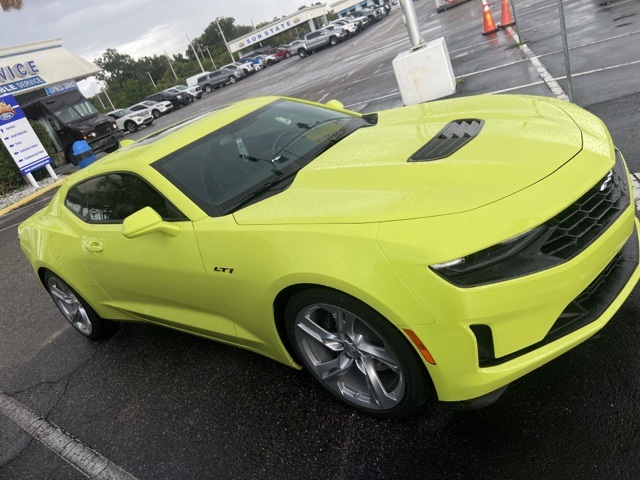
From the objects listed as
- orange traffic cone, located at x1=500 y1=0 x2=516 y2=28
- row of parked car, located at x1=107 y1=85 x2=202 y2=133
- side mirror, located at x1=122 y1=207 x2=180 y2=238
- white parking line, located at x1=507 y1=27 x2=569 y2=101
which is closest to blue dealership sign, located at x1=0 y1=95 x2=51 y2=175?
row of parked car, located at x1=107 y1=85 x2=202 y2=133

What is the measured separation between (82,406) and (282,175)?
2.19 meters

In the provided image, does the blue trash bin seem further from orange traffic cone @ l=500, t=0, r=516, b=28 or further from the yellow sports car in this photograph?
the yellow sports car

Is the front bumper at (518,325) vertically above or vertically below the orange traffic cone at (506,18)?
above

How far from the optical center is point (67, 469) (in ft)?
9.63

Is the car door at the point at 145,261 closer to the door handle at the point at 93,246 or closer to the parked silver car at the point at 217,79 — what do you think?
the door handle at the point at 93,246

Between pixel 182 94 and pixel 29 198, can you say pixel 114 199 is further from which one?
pixel 182 94

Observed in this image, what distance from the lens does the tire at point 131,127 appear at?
29.8m

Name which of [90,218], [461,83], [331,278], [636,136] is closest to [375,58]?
[461,83]

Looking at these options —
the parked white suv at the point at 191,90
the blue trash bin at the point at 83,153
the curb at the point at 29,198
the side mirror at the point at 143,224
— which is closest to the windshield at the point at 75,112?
the blue trash bin at the point at 83,153

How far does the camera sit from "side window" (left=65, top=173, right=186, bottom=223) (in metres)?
3.00

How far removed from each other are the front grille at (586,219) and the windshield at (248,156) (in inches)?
57.4

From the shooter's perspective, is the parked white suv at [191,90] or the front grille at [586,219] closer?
the front grille at [586,219]

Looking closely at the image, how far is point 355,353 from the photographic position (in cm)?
245

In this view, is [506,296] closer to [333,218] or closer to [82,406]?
[333,218]
